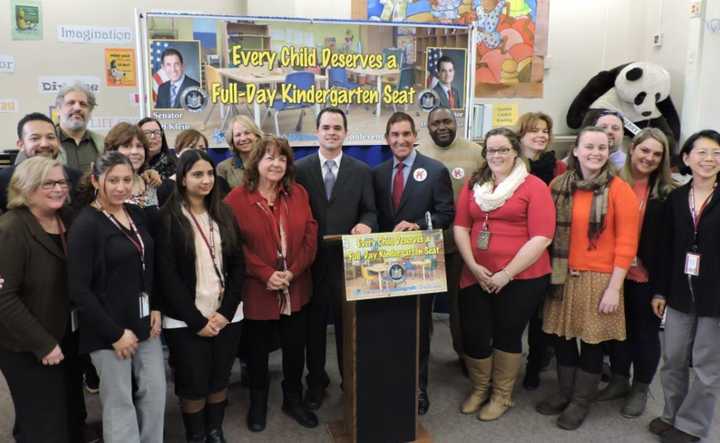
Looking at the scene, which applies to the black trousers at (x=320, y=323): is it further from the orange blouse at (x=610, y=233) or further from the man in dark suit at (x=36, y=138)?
the man in dark suit at (x=36, y=138)

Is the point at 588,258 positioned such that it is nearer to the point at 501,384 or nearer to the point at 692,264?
the point at 692,264

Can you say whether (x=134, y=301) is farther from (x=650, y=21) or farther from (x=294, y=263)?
(x=650, y=21)

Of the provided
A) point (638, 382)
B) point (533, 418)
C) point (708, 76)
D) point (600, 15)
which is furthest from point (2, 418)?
point (600, 15)

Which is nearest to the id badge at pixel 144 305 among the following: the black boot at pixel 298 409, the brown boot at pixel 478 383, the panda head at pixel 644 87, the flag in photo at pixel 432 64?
the black boot at pixel 298 409

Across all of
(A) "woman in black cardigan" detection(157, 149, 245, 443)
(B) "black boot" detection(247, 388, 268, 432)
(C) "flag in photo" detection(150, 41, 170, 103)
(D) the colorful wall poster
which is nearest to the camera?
(A) "woman in black cardigan" detection(157, 149, 245, 443)

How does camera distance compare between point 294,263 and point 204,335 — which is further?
point 294,263

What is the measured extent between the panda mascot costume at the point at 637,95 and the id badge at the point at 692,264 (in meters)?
2.79

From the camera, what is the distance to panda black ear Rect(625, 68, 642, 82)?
5.21 meters

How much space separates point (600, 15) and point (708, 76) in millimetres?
1457

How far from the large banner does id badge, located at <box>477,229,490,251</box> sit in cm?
173

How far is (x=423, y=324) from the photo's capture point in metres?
2.83

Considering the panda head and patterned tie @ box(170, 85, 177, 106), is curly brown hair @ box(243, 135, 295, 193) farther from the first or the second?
the panda head

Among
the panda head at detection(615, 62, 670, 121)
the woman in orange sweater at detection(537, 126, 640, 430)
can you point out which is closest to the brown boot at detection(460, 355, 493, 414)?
the woman in orange sweater at detection(537, 126, 640, 430)

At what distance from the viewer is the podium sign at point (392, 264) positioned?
2.25 metres
